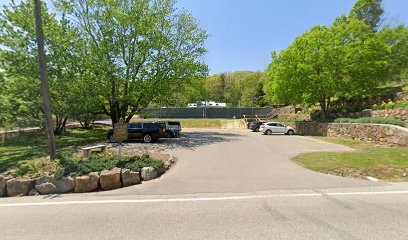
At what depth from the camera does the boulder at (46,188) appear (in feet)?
21.8

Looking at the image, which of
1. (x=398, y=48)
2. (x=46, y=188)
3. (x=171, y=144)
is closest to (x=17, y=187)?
(x=46, y=188)

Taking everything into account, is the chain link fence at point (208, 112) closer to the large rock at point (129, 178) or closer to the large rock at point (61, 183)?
the large rock at point (129, 178)

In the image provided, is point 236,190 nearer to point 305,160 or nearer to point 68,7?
point 305,160

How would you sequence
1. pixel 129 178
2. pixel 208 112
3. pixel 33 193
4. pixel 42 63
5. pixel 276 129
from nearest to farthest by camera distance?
1. pixel 33 193
2. pixel 129 178
3. pixel 42 63
4. pixel 276 129
5. pixel 208 112

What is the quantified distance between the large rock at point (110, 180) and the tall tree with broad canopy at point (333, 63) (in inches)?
834

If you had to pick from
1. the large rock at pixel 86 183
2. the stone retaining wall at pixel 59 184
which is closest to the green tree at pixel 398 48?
the stone retaining wall at pixel 59 184

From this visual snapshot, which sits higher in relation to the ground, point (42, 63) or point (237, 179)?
point (42, 63)

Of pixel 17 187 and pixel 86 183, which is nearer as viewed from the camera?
pixel 17 187

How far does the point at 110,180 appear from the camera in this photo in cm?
697

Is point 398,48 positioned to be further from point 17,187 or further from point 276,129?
point 17,187

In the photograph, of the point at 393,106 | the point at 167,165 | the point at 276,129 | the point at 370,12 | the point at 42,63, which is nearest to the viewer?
the point at 42,63

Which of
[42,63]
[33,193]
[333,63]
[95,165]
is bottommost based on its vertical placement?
[33,193]

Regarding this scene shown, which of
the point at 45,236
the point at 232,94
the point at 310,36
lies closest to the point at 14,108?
the point at 45,236

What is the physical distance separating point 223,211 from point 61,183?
5150mm
